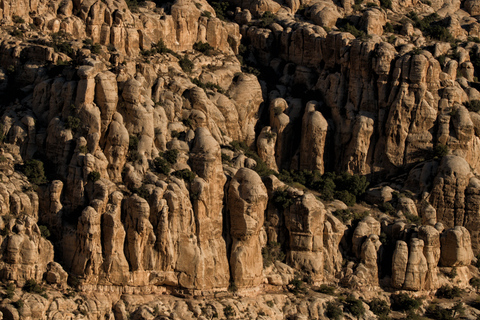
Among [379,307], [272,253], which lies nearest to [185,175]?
[272,253]

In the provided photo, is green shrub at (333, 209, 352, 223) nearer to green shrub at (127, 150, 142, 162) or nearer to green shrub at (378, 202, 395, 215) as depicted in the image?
green shrub at (378, 202, 395, 215)

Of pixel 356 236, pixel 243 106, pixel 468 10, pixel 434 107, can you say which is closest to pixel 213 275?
pixel 356 236

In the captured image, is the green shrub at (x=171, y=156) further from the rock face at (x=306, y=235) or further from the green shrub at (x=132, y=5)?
the green shrub at (x=132, y=5)

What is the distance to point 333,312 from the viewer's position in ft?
288

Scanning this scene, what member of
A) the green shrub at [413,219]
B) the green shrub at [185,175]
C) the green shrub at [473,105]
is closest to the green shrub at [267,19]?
the green shrub at [473,105]

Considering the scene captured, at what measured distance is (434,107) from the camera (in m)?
99.9

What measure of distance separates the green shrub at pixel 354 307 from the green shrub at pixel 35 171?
2291 centimetres

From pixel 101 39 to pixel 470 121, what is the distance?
2982 centimetres

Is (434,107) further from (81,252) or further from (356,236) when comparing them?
(81,252)

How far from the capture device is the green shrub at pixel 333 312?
87688 millimetres

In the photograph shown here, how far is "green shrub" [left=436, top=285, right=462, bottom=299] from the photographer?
302ft

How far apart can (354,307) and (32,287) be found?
22.7 m

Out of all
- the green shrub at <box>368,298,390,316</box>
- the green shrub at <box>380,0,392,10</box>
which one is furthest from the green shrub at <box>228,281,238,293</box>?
the green shrub at <box>380,0,392,10</box>

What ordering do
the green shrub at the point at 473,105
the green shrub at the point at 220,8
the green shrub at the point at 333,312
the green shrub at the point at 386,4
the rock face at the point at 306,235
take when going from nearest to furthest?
the green shrub at the point at 333,312
the rock face at the point at 306,235
the green shrub at the point at 473,105
the green shrub at the point at 220,8
the green shrub at the point at 386,4
